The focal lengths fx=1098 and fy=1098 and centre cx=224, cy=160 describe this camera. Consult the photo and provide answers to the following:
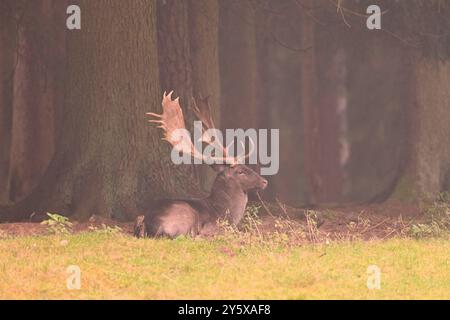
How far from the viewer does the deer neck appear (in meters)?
15.4

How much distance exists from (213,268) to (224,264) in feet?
0.63

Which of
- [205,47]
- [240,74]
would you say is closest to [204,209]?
[205,47]

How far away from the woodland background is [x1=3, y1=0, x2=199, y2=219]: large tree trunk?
0.05 feet

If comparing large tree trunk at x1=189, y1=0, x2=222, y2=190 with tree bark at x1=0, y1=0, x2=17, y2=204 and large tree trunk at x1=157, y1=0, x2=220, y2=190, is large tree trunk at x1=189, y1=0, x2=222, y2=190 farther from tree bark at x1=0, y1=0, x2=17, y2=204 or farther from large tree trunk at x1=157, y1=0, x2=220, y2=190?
tree bark at x1=0, y1=0, x2=17, y2=204

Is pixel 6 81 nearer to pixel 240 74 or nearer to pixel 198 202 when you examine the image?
pixel 240 74

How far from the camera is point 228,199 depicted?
1549cm

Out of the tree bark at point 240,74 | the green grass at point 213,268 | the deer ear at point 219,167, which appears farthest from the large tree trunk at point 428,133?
the green grass at point 213,268

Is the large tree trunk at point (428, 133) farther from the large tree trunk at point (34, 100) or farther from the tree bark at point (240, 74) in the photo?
the large tree trunk at point (34, 100)

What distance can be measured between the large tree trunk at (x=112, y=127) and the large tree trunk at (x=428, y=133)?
450 cm

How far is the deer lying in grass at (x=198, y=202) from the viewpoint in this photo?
45.9 feet

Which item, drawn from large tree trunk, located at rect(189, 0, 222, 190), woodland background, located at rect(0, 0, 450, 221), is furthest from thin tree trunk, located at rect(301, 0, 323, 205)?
large tree trunk, located at rect(189, 0, 222, 190)
